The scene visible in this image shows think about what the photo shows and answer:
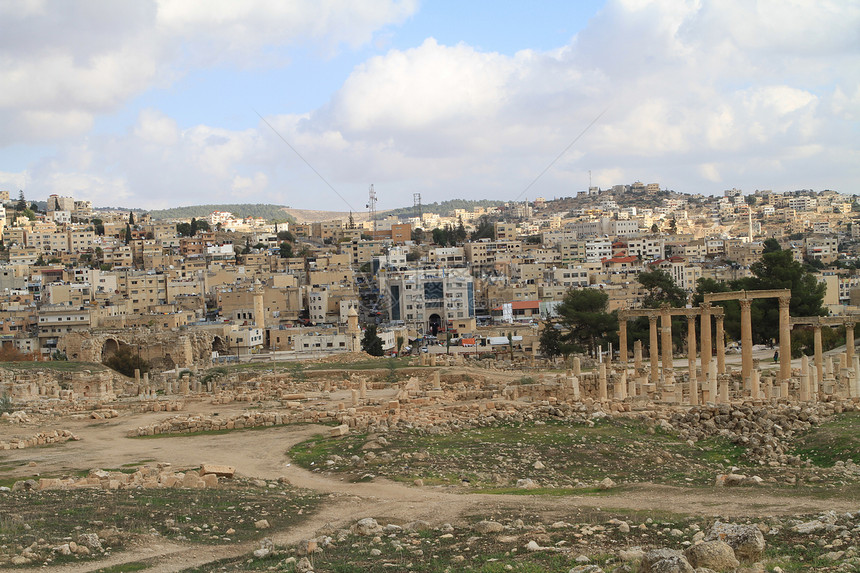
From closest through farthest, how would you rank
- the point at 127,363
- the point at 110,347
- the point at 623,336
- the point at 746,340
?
the point at 746,340 < the point at 623,336 < the point at 127,363 < the point at 110,347

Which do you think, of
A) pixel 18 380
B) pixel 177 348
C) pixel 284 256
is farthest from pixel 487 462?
pixel 284 256

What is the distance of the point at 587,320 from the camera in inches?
2235

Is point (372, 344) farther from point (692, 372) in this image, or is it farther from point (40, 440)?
point (40, 440)

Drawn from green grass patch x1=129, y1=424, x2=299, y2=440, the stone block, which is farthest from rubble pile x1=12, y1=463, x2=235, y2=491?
green grass patch x1=129, y1=424, x2=299, y2=440

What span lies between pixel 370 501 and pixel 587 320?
131 feet

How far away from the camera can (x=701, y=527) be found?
46.2 ft

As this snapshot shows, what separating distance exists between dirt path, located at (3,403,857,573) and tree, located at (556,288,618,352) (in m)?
33.0

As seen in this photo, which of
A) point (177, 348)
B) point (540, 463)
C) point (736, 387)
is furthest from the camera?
point (177, 348)

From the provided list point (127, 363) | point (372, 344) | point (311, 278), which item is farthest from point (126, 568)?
point (311, 278)

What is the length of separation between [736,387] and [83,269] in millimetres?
94915

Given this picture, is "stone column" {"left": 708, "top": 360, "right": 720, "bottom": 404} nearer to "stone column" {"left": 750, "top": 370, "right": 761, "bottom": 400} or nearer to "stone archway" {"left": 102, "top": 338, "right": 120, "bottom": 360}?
"stone column" {"left": 750, "top": 370, "right": 761, "bottom": 400}

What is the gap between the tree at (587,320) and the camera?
56.5 meters

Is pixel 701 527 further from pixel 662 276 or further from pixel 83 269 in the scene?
pixel 83 269

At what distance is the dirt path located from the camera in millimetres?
14195
